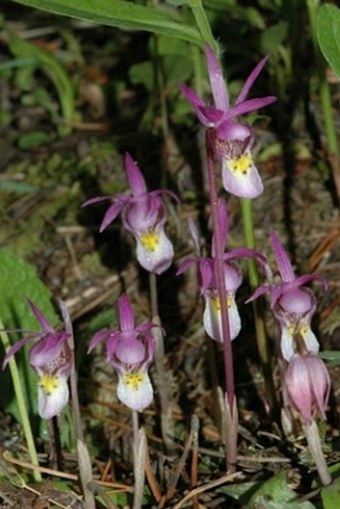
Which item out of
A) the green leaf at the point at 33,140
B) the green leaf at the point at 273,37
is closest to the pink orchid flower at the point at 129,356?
the green leaf at the point at 273,37

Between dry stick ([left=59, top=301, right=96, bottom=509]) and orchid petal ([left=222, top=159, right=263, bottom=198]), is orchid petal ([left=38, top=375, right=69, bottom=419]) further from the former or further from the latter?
orchid petal ([left=222, top=159, right=263, bottom=198])

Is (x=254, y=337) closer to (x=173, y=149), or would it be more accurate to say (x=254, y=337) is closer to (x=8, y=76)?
(x=173, y=149)

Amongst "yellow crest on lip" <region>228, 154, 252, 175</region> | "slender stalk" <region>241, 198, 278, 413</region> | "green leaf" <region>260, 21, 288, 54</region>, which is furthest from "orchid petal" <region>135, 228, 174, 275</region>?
"green leaf" <region>260, 21, 288, 54</region>

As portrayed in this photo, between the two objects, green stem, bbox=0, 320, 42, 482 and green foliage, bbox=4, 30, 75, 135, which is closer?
green stem, bbox=0, 320, 42, 482

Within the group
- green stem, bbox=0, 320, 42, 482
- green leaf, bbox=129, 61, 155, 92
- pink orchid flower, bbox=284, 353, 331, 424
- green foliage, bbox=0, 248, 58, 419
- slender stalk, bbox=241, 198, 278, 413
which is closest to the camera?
pink orchid flower, bbox=284, 353, 331, 424

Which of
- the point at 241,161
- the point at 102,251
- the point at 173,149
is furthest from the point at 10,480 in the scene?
the point at 173,149

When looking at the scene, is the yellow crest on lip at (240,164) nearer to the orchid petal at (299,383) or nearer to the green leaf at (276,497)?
the orchid petal at (299,383)

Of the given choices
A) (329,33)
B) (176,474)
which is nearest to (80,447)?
(176,474)
